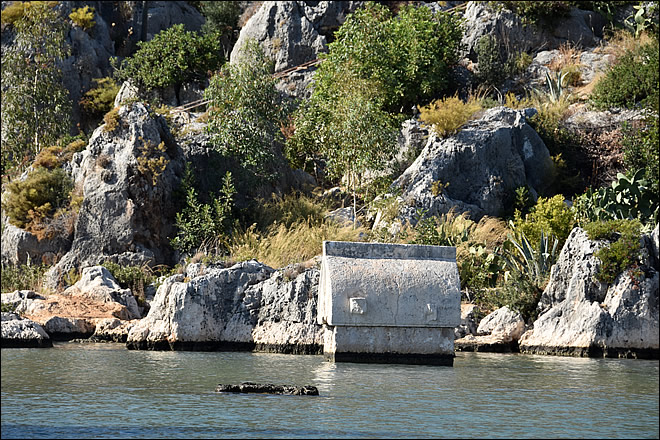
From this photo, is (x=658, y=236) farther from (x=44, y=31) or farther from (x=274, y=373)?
(x=44, y=31)

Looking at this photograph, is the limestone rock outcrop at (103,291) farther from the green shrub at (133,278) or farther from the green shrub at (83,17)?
the green shrub at (83,17)

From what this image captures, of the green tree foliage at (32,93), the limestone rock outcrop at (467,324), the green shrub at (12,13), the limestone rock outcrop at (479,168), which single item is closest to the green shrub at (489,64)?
the limestone rock outcrop at (479,168)

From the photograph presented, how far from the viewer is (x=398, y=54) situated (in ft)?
92.7

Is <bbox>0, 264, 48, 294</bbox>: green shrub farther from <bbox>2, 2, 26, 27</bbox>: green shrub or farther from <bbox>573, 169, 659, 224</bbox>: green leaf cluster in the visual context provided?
<bbox>2, 2, 26, 27</bbox>: green shrub

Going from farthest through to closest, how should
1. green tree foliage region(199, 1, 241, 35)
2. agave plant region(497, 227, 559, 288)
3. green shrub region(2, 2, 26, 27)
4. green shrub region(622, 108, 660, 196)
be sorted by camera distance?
green tree foliage region(199, 1, 241, 35), green shrub region(2, 2, 26, 27), green shrub region(622, 108, 660, 196), agave plant region(497, 227, 559, 288)

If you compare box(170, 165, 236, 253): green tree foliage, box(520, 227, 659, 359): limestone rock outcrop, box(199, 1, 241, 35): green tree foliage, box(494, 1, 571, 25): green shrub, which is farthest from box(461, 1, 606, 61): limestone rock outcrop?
box(520, 227, 659, 359): limestone rock outcrop

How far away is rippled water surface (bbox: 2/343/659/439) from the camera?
8398 millimetres

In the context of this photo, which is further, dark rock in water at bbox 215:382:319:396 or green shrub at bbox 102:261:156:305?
green shrub at bbox 102:261:156:305

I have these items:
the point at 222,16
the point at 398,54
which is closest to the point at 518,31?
the point at 398,54

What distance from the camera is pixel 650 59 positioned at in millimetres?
26797

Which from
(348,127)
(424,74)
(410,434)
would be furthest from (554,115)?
(410,434)

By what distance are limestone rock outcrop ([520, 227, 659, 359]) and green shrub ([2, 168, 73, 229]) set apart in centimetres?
1293

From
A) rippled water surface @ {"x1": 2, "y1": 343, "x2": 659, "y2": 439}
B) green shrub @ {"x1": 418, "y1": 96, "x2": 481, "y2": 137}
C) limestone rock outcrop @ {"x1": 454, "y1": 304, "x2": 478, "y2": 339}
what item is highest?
green shrub @ {"x1": 418, "y1": 96, "x2": 481, "y2": 137}

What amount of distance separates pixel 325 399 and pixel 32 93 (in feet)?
75.2
